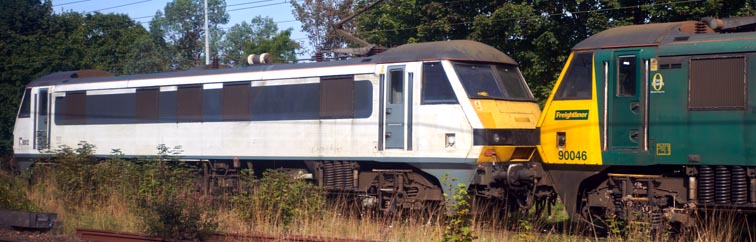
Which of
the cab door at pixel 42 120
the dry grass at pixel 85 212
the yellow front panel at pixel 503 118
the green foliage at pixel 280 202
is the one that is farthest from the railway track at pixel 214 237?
the cab door at pixel 42 120

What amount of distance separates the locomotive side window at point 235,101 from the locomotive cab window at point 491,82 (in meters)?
4.65

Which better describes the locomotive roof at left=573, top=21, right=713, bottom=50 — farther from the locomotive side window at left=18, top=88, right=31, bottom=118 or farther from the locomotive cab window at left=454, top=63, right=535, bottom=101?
the locomotive side window at left=18, top=88, right=31, bottom=118

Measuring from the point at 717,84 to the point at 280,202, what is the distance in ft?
21.3

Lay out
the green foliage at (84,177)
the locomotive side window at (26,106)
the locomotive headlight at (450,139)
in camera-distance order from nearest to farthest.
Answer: the locomotive headlight at (450,139) < the green foliage at (84,177) < the locomotive side window at (26,106)

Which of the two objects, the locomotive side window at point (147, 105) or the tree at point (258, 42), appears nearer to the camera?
the locomotive side window at point (147, 105)

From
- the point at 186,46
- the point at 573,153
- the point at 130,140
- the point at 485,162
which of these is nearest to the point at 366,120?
→ the point at 485,162

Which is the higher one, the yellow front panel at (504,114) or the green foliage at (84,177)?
the yellow front panel at (504,114)

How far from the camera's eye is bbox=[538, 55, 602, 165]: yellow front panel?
11.2m

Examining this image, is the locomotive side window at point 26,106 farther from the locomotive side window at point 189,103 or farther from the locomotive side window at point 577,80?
the locomotive side window at point 577,80

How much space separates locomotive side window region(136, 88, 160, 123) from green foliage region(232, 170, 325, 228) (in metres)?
5.26

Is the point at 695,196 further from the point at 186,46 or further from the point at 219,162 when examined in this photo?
the point at 186,46

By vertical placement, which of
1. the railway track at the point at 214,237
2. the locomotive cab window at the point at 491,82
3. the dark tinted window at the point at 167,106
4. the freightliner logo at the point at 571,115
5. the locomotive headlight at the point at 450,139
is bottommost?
the railway track at the point at 214,237

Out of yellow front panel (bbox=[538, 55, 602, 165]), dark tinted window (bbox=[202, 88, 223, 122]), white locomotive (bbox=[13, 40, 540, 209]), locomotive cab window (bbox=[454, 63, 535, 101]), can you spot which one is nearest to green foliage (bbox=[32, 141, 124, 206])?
white locomotive (bbox=[13, 40, 540, 209])

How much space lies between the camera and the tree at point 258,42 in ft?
137
